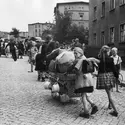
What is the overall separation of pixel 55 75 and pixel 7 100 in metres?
1.49

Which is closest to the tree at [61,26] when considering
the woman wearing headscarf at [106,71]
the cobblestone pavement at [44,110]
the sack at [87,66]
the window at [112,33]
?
the window at [112,33]

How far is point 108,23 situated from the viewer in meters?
27.3

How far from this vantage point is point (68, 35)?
49.3 m

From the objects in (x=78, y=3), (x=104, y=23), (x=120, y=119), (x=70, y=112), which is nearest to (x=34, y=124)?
(x=70, y=112)

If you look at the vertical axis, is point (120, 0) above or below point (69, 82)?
above

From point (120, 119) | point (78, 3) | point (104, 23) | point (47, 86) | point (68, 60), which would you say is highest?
point (78, 3)

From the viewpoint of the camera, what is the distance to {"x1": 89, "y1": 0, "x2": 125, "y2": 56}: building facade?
23938 millimetres

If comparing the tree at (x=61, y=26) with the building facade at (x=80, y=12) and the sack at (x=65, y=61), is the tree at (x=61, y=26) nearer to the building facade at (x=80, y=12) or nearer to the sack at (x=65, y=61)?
the building facade at (x=80, y=12)

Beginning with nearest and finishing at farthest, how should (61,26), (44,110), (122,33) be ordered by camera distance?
1. (44,110)
2. (122,33)
3. (61,26)

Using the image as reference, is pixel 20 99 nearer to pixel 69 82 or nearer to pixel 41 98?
pixel 41 98

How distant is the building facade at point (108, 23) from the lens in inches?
942

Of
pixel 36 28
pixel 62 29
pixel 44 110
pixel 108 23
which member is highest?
pixel 36 28

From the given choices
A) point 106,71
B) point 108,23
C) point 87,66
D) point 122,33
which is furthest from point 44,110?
point 108,23

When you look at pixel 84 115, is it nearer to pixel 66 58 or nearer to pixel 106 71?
pixel 106 71
